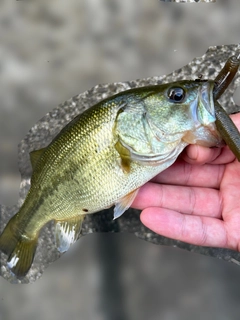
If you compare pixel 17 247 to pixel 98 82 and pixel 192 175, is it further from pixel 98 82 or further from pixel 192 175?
pixel 98 82

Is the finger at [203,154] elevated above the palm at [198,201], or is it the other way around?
the finger at [203,154]

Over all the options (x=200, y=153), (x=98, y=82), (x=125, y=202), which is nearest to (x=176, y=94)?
(x=200, y=153)

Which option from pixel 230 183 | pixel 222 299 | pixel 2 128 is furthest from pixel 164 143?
pixel 2 128

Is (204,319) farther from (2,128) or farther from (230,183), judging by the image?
(2,128)

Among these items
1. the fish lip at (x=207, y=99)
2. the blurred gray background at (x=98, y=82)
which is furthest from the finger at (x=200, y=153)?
the blurred gray background at (x=98, y=82)

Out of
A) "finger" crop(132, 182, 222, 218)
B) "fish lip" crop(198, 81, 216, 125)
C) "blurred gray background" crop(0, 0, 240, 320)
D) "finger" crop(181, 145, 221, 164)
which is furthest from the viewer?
"blurred gray background" crop(0, 0, 240, 320)

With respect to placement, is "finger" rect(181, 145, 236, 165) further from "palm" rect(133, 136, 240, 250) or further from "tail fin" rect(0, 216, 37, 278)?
"tail fin" rect(0, 216, 37, 278)

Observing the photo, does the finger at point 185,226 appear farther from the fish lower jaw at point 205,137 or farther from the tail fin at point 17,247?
the tail fin at point 17,247

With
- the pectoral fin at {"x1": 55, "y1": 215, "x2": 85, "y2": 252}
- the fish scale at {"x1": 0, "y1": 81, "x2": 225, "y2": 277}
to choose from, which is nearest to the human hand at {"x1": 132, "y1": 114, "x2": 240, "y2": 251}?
the fish scale at {"x1": 0, "y1": 81, "x2": 225, "y2": 277}
